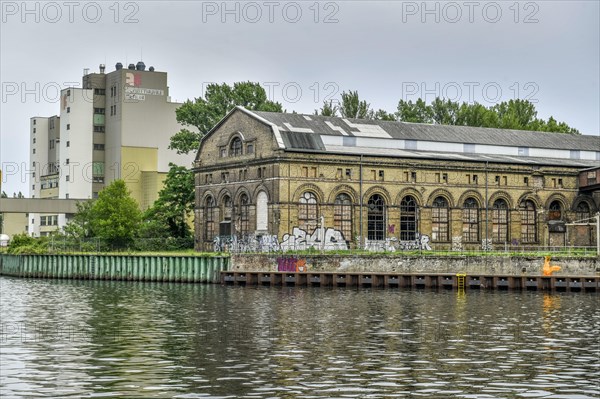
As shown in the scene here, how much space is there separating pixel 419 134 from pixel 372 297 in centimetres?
2971

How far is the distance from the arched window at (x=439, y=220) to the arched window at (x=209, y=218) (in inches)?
659

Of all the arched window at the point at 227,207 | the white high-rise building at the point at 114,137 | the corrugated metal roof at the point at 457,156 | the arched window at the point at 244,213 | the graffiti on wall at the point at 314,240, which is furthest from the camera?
the white high-rise building at the point at 114,137

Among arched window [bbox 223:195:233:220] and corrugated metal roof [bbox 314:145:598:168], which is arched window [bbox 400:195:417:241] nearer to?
corrugated metal roof [bbox 314:145:598:168]

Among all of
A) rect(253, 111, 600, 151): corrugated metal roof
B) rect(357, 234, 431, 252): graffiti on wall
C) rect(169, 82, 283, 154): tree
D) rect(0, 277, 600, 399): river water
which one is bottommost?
rect(0, 277, 600, 399): river water

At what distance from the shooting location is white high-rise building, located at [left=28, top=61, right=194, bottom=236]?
121625 mm

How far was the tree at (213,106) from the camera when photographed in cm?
9450

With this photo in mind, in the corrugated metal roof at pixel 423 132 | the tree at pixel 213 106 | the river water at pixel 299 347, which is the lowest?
the river water at pixel 299 347

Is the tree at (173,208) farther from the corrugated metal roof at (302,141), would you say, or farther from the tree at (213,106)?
the corrugated metal roof at (302,141)

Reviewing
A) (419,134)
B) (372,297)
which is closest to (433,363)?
(372,297)

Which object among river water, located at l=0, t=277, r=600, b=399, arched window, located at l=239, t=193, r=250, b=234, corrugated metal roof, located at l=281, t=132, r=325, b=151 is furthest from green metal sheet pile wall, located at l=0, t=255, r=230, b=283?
river water, located at l=0, t=277, r=600, b=399

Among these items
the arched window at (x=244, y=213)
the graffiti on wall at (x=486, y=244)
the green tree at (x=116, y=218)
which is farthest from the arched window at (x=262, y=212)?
the green tree at (x=116, y=218)

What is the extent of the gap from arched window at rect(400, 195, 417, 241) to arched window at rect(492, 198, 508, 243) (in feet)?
22.7

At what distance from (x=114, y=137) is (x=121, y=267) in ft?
175

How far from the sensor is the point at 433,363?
28969 millimetres
